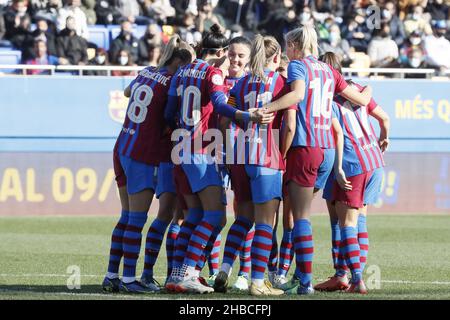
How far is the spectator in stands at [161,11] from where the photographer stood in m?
21.3

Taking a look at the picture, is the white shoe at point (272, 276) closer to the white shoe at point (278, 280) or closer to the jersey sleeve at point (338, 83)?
the white shoe at point (278, 280)

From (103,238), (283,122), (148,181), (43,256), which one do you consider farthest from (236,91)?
(103,238)

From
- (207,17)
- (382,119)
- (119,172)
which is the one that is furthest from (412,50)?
(119,172)

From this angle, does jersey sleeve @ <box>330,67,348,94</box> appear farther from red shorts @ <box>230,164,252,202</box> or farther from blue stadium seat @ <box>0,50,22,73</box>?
blue stadium seat @ <box>0,50,22,73</box>

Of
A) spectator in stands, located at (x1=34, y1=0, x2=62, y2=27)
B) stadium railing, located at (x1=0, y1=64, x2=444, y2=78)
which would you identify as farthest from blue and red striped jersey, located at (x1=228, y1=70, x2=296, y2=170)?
spectator in stands, located at (x1=34, y1=0, x2=62, y2=27)

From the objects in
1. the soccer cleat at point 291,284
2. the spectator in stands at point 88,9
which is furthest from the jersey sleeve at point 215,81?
the spectator in stands at point 88,9

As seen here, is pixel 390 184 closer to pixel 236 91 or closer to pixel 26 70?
pixel 26 70

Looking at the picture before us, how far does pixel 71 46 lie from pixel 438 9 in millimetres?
8885

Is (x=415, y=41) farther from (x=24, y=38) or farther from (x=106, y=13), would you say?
(x=24, y=38)

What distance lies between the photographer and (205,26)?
20.8m

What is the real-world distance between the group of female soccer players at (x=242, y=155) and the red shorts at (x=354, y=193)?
12 mm

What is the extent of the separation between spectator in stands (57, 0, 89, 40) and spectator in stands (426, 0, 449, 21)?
8.18 meters
